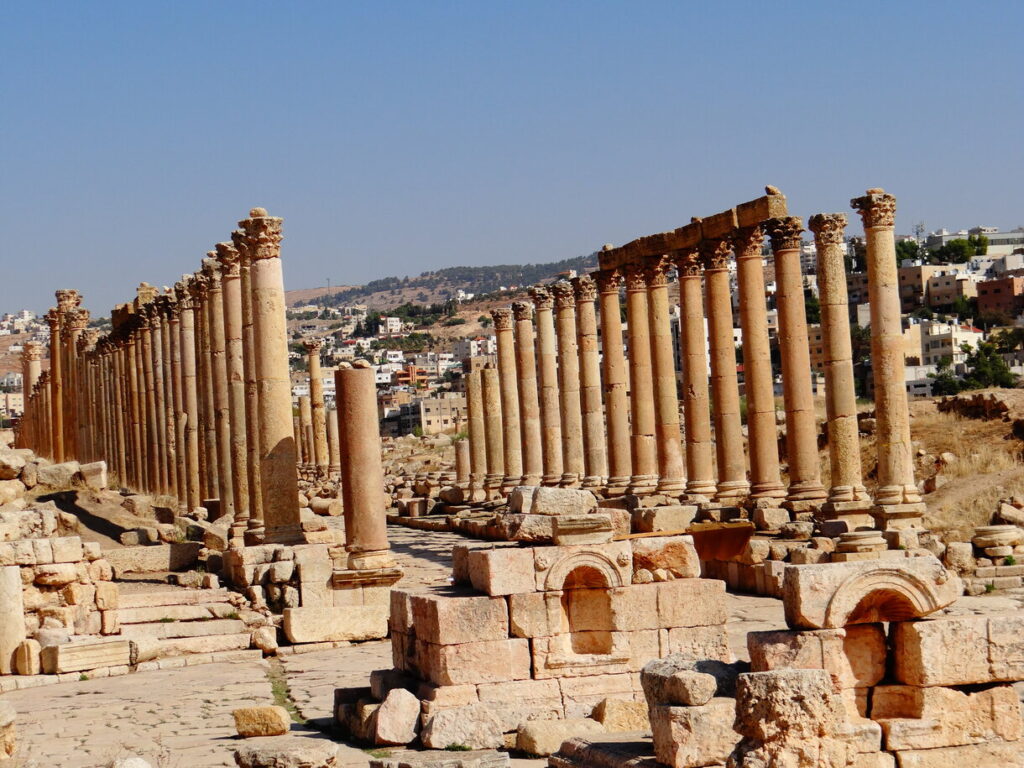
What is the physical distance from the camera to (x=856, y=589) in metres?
11.4

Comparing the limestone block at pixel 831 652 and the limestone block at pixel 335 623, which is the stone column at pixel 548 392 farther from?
the limestone block at pixel 831 652

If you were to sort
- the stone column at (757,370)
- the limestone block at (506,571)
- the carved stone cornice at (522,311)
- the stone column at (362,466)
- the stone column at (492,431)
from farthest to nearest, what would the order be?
1. the stone column at (492,431)
2. the carved stone cornice at (522,311)
3. the stone column at (757,370)
4. the stone column at (362,466)
5. the limestone block at (506,571)

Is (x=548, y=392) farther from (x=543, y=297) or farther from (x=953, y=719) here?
(x=953, y=719)

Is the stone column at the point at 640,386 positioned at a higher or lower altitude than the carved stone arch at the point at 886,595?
higher

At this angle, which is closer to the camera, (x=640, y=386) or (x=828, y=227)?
(x=828, y=227)

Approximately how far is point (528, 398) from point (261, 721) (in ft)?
85.5

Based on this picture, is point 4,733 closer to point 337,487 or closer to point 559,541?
point 559,541

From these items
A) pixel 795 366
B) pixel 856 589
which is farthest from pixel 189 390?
pixel 856 589

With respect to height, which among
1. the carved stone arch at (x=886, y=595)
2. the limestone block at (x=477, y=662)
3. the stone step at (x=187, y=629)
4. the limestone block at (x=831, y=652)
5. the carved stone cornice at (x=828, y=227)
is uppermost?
the carved stone cornice at (x=828, y=227)

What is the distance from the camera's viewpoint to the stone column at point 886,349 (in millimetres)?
24812

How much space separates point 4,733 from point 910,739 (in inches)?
276

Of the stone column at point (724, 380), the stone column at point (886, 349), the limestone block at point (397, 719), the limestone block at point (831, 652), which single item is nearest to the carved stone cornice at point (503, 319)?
the stone column at point (724, 380)

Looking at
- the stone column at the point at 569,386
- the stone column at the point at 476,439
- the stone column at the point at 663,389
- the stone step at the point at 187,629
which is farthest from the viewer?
the stone column at the point at 476,439

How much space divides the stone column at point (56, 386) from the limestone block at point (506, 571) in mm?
45533
